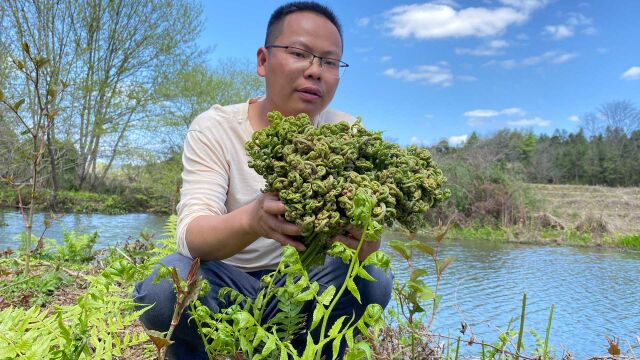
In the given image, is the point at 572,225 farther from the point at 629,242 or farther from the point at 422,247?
the point at 422,247

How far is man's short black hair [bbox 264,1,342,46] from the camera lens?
187 centimetres

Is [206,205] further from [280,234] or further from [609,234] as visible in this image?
[609,234]

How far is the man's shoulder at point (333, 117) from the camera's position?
7.06 feet

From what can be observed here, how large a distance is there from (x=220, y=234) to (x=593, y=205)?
15844 millimetres

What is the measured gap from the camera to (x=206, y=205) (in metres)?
1.63

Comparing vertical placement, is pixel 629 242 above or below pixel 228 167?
below

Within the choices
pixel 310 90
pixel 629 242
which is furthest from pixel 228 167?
pixel 629 242

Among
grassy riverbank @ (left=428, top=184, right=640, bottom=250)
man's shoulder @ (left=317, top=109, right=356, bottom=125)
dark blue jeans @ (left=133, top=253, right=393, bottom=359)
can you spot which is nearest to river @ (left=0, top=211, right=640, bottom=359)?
dark blue jeans @ (left=133, top=253, right=393, bottom=359)

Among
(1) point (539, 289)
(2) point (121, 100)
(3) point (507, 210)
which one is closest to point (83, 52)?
(2) point (121, 100)

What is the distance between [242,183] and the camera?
192cm

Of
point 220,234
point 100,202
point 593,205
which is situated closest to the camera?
point 220,234

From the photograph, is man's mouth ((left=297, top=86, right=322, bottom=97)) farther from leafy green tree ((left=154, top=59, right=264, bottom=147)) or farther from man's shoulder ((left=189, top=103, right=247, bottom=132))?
leafy green tree ((left=154, top=59, right=264, bottom=147))

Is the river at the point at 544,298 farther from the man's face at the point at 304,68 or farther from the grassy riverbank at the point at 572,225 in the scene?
the grassy riverbank at the point at 572,225

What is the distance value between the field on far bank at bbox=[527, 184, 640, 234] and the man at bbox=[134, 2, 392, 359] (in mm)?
11965
